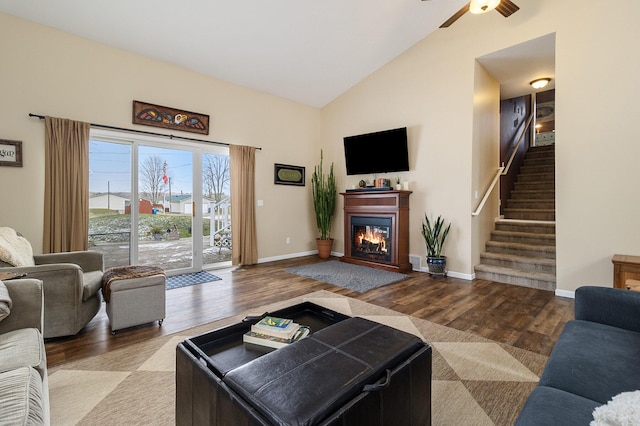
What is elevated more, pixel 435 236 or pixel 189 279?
pixel 435 236

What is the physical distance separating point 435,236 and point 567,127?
2.09 meters

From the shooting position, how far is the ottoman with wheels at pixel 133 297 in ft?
8.16

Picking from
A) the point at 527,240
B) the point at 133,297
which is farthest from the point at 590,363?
the point at 527,240

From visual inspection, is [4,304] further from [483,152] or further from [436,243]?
[483,152]

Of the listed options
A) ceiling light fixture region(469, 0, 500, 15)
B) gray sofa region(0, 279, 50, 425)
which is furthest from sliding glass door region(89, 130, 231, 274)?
ceiling light fixture region(469, 0, 500, 15)

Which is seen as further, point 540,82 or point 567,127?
point 540,82

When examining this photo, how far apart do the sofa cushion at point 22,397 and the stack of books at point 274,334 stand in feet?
2.45

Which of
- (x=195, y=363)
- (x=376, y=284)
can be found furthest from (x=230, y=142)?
(x=195, y=363)

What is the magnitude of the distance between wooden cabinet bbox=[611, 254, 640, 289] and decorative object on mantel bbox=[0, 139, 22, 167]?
6.38 meters

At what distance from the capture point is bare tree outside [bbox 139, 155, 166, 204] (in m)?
4.32

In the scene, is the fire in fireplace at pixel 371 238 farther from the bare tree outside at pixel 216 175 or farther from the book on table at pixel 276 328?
the book on table at pixel 276 328

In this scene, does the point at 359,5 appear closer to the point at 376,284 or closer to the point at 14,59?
the point at 376,284

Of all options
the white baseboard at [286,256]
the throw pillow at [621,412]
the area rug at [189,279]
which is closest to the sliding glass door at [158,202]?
the area rug at [189,279]

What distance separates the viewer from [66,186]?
11.5ft
